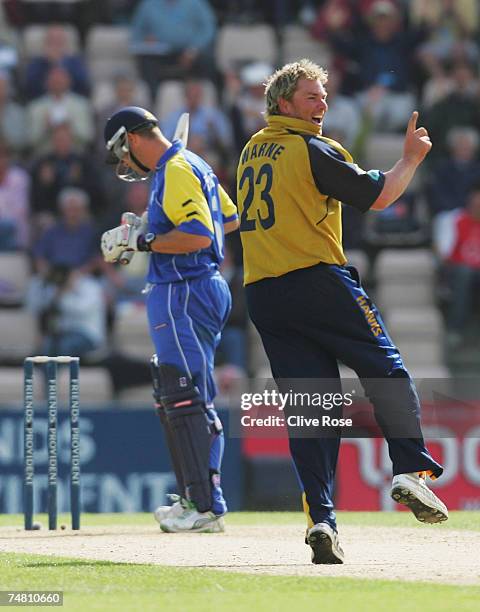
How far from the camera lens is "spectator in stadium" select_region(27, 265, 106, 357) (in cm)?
1416

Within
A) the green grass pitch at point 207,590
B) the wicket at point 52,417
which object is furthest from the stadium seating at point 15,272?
the green grass pitch at point 207,590

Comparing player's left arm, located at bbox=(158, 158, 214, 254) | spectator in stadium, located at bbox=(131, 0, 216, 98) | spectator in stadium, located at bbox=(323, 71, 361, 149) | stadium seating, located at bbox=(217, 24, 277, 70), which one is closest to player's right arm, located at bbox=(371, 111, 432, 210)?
player's left arm, located at bbox=(158, 158, 214, 254)

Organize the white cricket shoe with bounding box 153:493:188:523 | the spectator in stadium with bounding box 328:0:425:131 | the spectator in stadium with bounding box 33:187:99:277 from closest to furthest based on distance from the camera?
the white cricket shoe with bounding box 153:493:188:523 → the spectator in stadium with bounding box 33:187:99:277 → the spectator in stadium with bounding box 328:0:425:131

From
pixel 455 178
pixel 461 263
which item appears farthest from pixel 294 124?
pixel 455 178

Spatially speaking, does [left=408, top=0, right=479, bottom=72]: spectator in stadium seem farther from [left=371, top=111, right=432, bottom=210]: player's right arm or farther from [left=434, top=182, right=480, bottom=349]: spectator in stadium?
[left=371, top=111, right=432, bottom=210]: player's right arm

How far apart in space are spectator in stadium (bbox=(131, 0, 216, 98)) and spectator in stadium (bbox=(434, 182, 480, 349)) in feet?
10.8

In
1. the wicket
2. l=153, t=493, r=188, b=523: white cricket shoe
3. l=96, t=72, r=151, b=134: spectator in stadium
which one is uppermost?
l=96, t=72, r=151, b=134: spectator in stadium

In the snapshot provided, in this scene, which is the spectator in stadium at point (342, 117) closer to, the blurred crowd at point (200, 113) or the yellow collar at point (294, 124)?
the blurred crowd at point (200, 113)

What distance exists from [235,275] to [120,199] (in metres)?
1.71

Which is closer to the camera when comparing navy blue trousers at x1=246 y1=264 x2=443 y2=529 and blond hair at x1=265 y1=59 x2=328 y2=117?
navy blue trousers at x1=246 y1=264 x2=443 y2=529

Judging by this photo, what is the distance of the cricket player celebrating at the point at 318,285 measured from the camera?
261 inches

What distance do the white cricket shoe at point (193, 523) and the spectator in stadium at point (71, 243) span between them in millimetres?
6610

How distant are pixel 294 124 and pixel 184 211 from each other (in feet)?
4.23

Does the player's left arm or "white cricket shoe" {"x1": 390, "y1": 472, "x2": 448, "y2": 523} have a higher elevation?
the player's left arm
